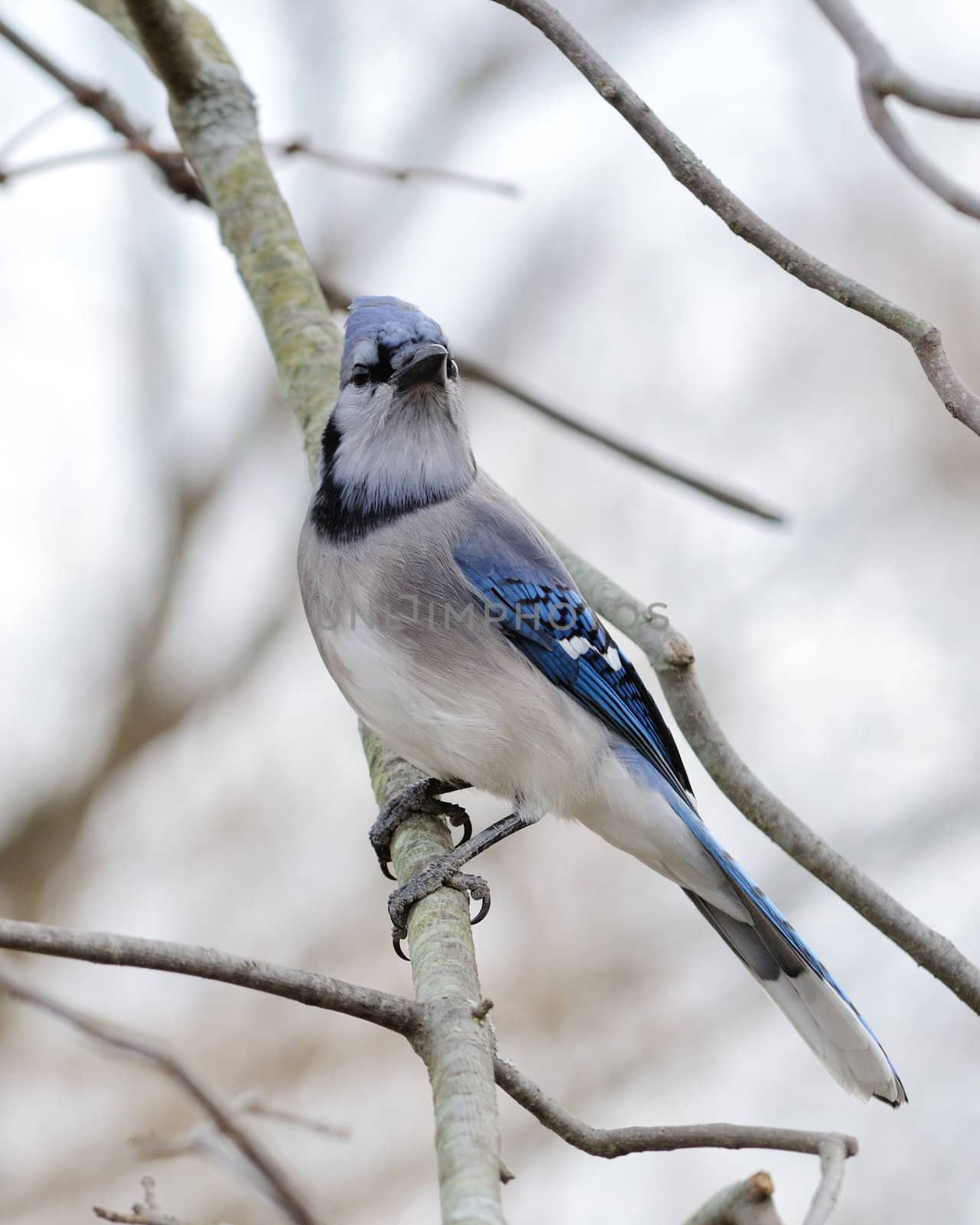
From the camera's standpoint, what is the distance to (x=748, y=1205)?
5.72 feet

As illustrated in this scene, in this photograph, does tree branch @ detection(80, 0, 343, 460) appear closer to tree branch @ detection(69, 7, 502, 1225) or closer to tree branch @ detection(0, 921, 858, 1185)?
tree branch @ detection(69, 7, 502, 1225)

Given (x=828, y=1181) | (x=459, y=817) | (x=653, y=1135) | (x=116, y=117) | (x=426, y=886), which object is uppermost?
(x=116, y=117)

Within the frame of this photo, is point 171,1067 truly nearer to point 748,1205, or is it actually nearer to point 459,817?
point 748,1205

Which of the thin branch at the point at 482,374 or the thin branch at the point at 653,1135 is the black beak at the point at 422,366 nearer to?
the thin branch at the point at 482,374

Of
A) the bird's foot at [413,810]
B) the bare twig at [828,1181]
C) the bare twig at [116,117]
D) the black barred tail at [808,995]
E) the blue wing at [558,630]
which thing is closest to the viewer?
the bare twig at [828,1181]

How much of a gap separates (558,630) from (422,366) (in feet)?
1.95

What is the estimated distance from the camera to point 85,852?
204 inches

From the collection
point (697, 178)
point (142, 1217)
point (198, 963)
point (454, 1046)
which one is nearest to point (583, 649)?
point (697, 178)

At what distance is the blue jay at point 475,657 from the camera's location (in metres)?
2.45

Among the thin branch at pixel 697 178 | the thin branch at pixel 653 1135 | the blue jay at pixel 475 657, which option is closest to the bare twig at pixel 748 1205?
the thin branch at pixel 653 1135

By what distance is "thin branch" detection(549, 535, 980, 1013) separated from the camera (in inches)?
81.9

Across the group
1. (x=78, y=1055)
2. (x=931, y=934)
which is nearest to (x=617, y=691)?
(x=931, y=934)

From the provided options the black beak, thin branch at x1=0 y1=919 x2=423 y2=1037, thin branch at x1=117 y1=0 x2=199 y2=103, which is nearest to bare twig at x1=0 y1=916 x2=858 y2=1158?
thin branch at x1=0 y1=919 x2=423 y2=1037

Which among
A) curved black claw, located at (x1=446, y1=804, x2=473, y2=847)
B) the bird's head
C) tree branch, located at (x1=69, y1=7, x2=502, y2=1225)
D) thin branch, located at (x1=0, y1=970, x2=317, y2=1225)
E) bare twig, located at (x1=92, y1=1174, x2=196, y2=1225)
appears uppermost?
tree branch, located at (x1=69, y1=7, x2=502, y2=1225)
